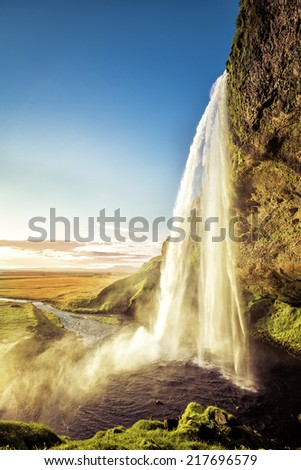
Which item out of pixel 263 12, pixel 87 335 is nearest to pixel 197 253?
pixel 87 335

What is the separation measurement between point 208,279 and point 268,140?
17401 mm

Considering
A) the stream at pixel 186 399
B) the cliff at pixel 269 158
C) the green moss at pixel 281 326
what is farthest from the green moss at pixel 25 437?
the green moss at pixel 281 326

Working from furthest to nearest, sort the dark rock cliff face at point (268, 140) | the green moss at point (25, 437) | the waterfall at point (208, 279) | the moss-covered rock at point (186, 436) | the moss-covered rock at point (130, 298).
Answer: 1. the moss-covered rock at point (130, 298)
2. the waterfall at point (208, 279)
3. the dark rock cliff face at point (268, 140)
4. the moss-covered rock at point (186, 436)
5. the green moss at point (25, 437)

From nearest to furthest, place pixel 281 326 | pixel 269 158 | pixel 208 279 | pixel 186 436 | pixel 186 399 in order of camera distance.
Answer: pixel 186 436 → pixel 186 399 → pixel 269 158 → pixel 281 326 → pixel 208 279

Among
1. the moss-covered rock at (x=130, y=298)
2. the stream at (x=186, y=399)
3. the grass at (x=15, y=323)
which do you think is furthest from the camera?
the moss-covered rock at (x=130, y=298)

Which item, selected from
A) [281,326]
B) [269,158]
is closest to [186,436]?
[269,158]

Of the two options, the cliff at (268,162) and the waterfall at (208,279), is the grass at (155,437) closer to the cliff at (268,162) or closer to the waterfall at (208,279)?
the waterfall at (208,279)

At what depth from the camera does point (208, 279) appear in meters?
29.6

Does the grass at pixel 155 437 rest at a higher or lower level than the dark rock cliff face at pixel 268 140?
lower

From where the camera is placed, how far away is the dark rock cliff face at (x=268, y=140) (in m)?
13.5

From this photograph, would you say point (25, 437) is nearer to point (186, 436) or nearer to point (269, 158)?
point (186, 436)

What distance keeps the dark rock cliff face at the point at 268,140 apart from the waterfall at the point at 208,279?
8.01 feet

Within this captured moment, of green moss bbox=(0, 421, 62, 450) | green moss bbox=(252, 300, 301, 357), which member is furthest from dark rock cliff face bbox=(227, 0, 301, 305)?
green moss bbox=(0, 421, 62, 450)

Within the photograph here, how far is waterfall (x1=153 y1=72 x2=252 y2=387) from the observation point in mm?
22375
